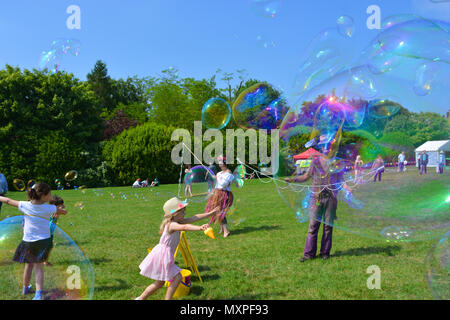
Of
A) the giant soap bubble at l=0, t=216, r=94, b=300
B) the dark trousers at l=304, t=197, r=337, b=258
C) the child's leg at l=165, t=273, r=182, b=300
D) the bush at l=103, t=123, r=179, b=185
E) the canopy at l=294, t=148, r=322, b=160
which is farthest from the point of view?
the bush at l=103, t=123, r=179, b=185

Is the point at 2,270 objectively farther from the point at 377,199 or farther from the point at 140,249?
the point at 377,199

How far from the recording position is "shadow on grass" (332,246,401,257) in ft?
17.6

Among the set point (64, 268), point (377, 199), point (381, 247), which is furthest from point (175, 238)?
point (381, 247)

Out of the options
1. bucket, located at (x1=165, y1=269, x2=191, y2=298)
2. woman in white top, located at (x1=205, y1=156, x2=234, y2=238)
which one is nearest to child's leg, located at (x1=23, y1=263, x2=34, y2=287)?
bucket, located at (x1=165, y1=269, x2=191, y2=298)

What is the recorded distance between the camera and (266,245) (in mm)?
6059

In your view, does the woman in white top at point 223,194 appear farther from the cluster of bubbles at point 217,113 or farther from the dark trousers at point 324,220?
the dark trousers at point 324,220

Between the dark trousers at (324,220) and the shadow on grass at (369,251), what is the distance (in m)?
0.37

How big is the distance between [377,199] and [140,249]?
4.11 m

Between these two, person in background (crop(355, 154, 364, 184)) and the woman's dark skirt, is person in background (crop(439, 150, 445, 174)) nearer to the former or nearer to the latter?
person in background (crop(355, 154, 364, 184))

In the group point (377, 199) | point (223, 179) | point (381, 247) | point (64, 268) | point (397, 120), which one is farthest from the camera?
point (223, 179)

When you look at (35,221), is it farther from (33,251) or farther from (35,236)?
(33,251)

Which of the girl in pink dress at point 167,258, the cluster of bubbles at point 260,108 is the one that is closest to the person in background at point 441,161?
the girl in pink dress at point 167,258

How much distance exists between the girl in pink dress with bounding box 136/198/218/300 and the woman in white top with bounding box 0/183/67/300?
3.39 feet

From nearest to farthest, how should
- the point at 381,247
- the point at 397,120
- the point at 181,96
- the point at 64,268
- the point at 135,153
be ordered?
the point at 64,268 → the point at 397,120 → the point at 381,247 → the point at 135,153 → the point at 181,96
